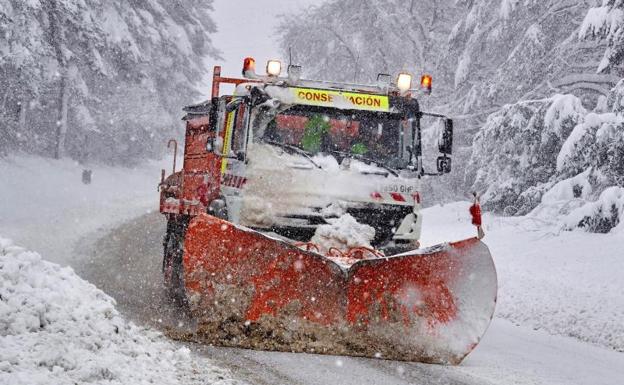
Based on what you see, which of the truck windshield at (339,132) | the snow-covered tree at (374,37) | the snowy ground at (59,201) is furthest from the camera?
the snow-covered tree at (374,37)

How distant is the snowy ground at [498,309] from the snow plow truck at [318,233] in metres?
0.26

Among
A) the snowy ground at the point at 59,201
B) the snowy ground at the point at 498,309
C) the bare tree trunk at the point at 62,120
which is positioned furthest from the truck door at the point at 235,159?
the bare tree trunk at the point at 62,120

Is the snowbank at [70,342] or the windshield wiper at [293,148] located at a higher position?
the windshield wiper at [293,148]

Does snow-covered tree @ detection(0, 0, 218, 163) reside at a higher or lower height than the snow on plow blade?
higher

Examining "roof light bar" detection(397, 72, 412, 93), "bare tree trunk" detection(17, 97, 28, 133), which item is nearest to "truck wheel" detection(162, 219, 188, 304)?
"roof light bar" detection(397, 72, 412, 93)

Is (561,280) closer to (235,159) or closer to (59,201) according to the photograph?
(235,159)

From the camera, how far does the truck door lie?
7.39 meters

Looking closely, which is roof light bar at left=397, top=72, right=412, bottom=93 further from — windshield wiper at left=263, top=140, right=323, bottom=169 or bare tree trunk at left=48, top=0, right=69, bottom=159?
bare tree trunk at left=48, top=0, right=69, bottom=159

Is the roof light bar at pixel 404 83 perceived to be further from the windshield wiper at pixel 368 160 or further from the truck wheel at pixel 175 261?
the truck wheel at pixel 175 261

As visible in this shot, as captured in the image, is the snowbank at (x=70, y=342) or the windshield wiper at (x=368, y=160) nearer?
the snowbank at (x=70, y=342)

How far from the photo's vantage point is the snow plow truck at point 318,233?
19.3 ft

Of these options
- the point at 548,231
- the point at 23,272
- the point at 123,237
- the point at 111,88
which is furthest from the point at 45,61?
the point at 23,272

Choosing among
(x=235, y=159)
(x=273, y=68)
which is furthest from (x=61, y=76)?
(x=235, y=159)

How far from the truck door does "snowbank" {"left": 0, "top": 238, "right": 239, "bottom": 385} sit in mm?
1772
